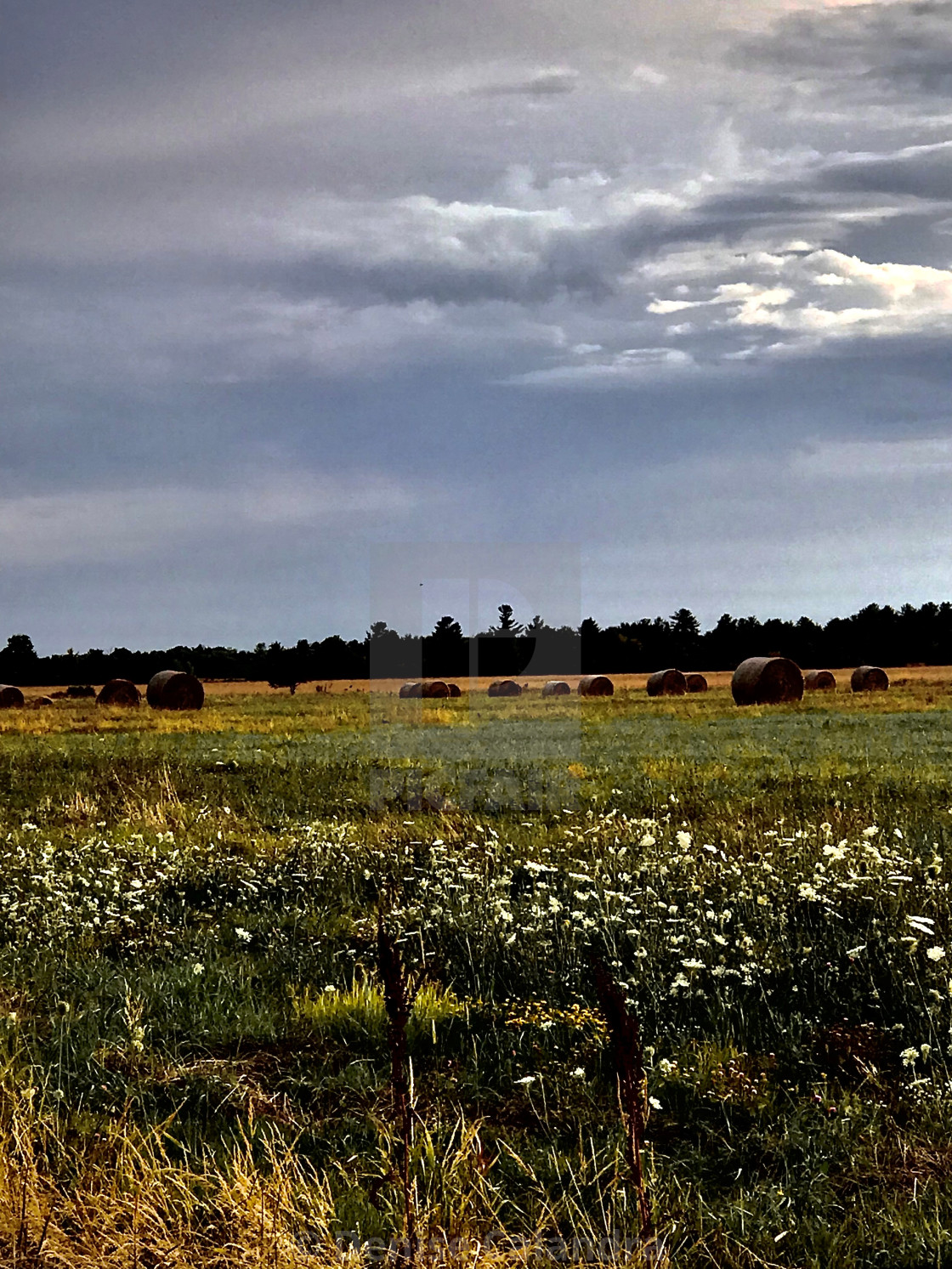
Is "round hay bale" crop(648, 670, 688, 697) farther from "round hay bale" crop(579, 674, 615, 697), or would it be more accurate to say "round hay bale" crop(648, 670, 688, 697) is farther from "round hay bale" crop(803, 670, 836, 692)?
"round hay bale" crop(803, 670, 836, 692)

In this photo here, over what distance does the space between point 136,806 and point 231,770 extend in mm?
3618

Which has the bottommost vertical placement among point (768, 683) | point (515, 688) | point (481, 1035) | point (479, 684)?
point (481, 1035)

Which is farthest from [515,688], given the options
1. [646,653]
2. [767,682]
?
[646,653]

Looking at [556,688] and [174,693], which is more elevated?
[174,693]

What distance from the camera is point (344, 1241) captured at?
4121 mm

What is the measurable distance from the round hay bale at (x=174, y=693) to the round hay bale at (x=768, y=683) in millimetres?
21752

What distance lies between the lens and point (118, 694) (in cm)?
4900

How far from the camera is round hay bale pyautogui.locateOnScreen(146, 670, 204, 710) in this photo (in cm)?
4428

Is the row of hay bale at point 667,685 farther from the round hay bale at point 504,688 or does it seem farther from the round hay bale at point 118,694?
the round hay bale at point 118,694

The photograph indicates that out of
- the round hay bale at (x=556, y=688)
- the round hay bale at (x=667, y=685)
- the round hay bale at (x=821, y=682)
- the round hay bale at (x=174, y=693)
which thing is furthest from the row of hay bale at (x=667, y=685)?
the round hay bale at (x=174, y=693)

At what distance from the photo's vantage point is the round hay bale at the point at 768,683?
1678 inches

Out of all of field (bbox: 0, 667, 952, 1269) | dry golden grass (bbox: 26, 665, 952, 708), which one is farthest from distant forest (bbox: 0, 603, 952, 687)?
field (bbox: 0, 667, 952, 1269)

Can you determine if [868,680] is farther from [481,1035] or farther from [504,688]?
[481,1035]

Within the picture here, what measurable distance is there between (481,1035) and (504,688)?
46.2m
